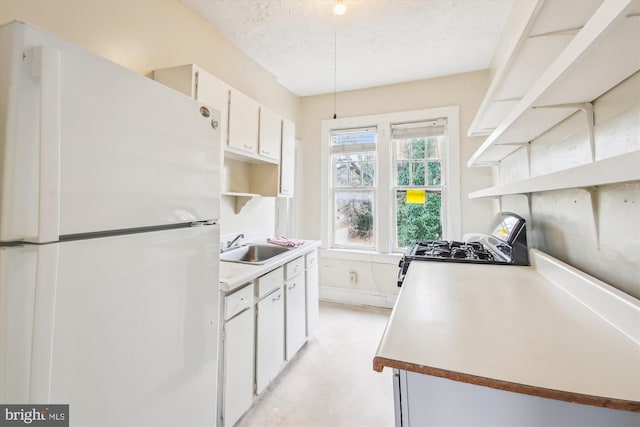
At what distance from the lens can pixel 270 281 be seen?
1803mm

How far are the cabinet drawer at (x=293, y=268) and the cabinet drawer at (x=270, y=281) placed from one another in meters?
0.07

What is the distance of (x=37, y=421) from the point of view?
61 cm

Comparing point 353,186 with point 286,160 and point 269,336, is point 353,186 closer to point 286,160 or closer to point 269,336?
point 286,160

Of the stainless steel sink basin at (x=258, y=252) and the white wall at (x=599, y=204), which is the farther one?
the stainless steel sink basin at (x=258, y=252)

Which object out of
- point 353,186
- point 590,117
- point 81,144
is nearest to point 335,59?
point 353,186

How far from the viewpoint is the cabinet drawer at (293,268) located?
6.67 feet

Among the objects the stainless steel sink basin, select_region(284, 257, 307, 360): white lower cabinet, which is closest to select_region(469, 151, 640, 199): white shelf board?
select_region(284, 257, 307, 360): white lower cabinet

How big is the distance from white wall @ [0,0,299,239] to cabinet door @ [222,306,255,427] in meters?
0.99

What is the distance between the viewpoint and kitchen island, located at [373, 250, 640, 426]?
592 mm

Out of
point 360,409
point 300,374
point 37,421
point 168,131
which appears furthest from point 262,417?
point 168,131

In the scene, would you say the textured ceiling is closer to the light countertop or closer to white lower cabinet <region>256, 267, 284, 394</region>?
the light countertop

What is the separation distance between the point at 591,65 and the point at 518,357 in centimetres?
87

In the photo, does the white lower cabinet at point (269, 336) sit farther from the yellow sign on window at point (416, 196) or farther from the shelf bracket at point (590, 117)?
the yellow sign on window at point (416, 196)

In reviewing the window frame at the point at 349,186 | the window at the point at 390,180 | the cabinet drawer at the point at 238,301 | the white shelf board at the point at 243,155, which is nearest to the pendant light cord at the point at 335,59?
the window at the point at 390,180
